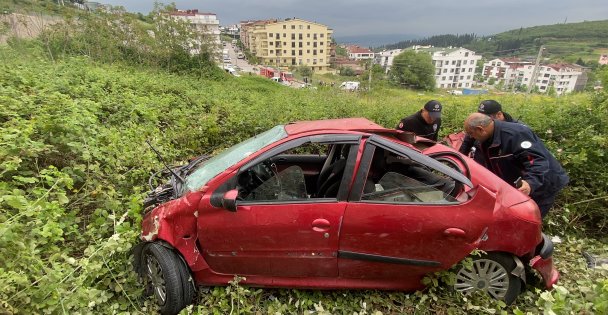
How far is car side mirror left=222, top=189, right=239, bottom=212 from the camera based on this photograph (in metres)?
2.31

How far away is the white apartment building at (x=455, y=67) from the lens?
2908 inches

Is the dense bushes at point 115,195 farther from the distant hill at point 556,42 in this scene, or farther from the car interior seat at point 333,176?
the distant hill at point 556,42

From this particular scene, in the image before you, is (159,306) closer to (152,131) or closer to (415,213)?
(415,213)

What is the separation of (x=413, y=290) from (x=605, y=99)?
4.53 m

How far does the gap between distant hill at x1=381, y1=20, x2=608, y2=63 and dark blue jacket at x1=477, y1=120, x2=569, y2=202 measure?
62.6 metres

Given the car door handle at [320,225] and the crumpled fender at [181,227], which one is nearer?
the car door handle at [320,225]

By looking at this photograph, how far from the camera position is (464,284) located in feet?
8.86

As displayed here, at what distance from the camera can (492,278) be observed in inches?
104

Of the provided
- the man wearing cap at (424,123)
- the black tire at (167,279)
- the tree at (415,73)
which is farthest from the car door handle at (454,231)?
the tree at (415,73)

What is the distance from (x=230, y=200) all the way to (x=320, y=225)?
2.39 ft

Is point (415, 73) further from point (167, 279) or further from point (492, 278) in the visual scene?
point (167, 279)

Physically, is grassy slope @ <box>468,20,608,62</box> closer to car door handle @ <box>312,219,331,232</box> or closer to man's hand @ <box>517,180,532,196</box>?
man's hand @ <box>517,180,532,196</box>

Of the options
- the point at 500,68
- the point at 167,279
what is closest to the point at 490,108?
the point at 167,279

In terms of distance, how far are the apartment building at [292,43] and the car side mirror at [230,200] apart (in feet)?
230
